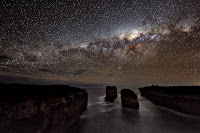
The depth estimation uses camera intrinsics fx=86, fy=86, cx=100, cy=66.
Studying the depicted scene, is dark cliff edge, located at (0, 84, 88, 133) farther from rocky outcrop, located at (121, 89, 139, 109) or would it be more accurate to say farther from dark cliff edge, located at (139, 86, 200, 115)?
dark cliff edge, located at (139, 86, 200, 115)

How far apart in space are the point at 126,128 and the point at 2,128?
1136cm

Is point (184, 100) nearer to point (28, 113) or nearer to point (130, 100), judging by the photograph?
point (130, 100)

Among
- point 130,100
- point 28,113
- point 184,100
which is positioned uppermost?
point 28,113

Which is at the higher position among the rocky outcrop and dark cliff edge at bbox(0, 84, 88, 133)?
dark cliff edge at bbox(0, 84, 88, 133)

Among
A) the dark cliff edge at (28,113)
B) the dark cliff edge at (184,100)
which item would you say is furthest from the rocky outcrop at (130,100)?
the dark cliff edge at (28,113)

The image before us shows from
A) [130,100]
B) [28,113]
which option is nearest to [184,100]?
[130,100]

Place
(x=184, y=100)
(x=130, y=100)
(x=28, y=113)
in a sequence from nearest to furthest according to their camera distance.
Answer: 1. (x=28, y=113)
2. (x=184, y=100)
3. (x=130, y=100)

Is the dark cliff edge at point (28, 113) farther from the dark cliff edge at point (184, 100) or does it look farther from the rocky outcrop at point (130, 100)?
the dark cliff edge at point (184, 100)

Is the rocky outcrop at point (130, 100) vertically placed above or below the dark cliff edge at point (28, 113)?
below

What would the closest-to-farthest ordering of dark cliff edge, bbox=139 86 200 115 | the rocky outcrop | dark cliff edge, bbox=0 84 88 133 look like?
dark cliff edge, bbox=0 84 88 133, dark cliff edge, bbox=139 86 200 115, the rocky outcrop

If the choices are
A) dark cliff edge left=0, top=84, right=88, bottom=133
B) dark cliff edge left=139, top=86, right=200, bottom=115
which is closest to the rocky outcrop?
dark cliff edge left=139, top=86, right=200, bottom=115

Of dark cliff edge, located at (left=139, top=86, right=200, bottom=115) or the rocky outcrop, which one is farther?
the rocky outcrop

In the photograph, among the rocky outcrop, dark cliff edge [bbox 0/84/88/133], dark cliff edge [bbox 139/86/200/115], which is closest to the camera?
dark cliff edge [bbox 0/84/88/133]

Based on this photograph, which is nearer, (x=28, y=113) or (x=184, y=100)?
(x=28, y=113)
